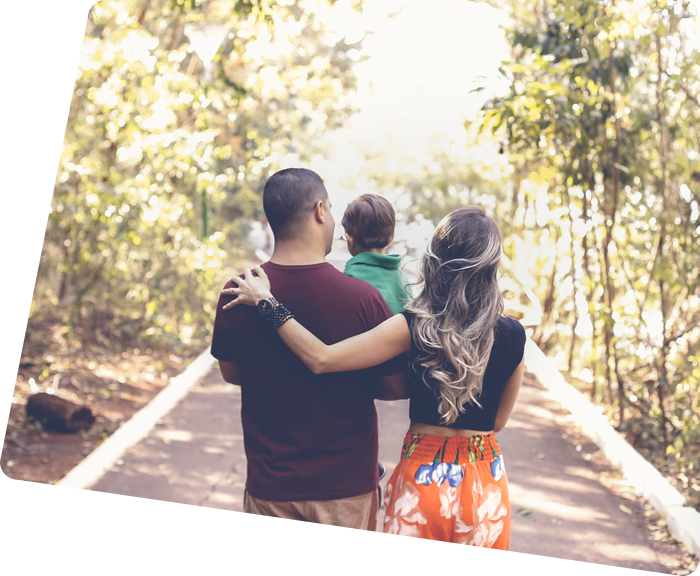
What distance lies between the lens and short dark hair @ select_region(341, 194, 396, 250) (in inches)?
120

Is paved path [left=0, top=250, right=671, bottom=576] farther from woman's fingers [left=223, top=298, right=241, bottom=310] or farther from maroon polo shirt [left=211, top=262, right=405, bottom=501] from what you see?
woman's fingers [left=223, top=298, right=241, bottom=310]

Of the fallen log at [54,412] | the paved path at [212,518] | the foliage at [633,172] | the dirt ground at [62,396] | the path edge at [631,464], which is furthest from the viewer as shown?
the fallen log at [54,412]

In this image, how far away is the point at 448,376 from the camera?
2.29 m

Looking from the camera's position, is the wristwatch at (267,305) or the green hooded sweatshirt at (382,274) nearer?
the wristwatch at (267,305)

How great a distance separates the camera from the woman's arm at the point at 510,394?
2.48 meters

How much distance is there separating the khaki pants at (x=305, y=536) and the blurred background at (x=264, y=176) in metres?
1.36

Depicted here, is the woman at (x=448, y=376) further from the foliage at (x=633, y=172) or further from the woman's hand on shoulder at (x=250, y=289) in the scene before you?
the foliage at (x=633, y=172)

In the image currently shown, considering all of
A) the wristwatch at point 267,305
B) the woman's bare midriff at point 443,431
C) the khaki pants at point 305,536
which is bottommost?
the khaki pants at point 305,536

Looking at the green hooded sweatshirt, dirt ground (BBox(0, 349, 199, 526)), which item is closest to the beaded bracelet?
the green hooded sweatshirt

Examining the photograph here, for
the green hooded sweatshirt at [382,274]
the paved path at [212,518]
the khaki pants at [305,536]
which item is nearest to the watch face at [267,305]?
the khaki pants at [305,536]

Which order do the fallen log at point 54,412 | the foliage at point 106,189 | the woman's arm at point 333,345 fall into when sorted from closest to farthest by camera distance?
1. the woman's arm at point 333,345
2. the fallen log at point 54,412
3. the foliage at point 106,189

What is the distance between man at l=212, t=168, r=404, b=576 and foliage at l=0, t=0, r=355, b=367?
5.22 m

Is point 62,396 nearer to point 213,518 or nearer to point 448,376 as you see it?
point 213,518

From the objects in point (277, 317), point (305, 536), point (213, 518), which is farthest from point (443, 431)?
point (213, 518)
